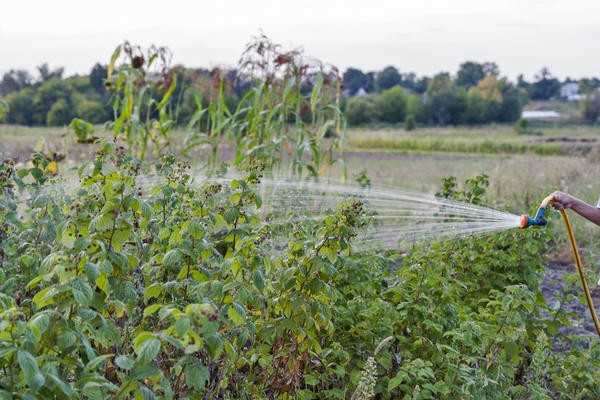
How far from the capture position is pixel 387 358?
10.1 ft

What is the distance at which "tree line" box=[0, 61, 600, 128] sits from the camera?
14312 millimetres

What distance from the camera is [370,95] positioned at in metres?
47.5

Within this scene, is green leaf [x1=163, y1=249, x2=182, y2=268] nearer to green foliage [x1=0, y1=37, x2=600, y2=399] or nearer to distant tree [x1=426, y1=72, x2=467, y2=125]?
green foliage [x1=0, y1=37, x2=600, y2=399]

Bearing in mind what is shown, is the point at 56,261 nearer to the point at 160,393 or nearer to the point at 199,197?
the point at 160,393

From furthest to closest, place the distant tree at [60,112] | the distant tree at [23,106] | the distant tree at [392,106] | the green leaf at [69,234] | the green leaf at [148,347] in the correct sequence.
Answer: the distant tree at [392,106] < the distant tree at [23,106] < the distant tree at [60,112] < the green leaf at [69,234] < the green leaf at [148,347]

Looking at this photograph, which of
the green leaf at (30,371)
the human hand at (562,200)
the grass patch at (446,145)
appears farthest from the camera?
the grass patch at (446,145)

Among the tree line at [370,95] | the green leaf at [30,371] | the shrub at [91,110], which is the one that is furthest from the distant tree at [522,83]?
the green leaf at [30,371]

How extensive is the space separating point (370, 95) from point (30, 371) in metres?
46.4

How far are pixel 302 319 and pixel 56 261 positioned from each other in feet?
3.27

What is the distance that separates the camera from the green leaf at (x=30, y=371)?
167 cm

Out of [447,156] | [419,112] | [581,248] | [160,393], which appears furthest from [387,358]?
[419,112]

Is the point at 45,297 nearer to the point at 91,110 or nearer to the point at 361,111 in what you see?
the point at 91,110

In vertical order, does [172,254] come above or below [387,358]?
above

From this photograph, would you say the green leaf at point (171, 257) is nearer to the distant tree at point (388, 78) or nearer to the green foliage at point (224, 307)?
the green foliage at point (224, 307)
